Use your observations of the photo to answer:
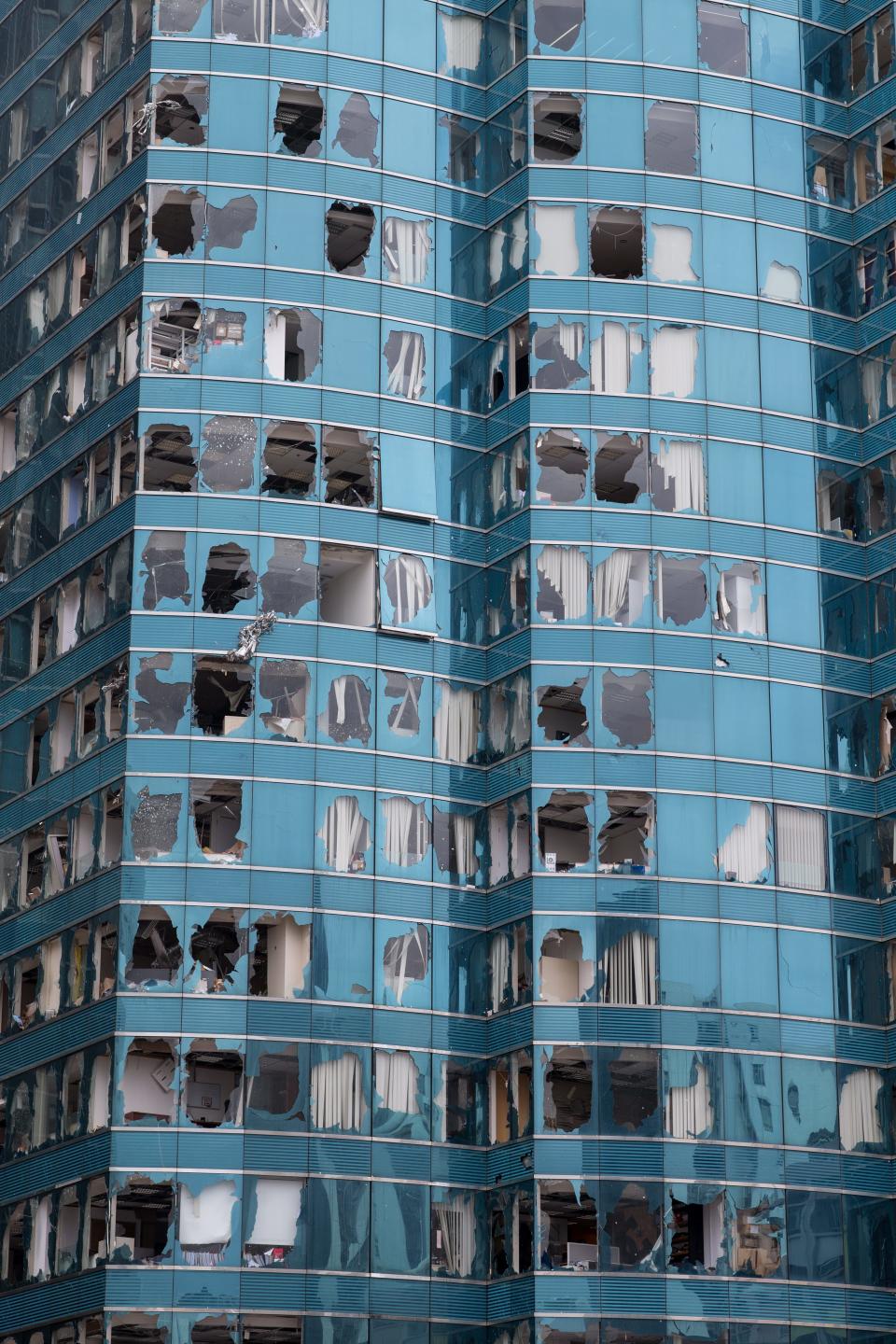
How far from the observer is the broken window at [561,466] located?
8431 cm

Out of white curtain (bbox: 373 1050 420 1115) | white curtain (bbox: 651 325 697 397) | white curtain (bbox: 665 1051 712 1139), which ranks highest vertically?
white curtain (bbox: 651 325 697 397)

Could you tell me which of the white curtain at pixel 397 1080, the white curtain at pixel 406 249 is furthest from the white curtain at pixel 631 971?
the white curtain at pixel 406 249

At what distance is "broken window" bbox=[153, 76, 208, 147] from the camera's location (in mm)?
87875

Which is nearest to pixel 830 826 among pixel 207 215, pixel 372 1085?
pixel 372 1085

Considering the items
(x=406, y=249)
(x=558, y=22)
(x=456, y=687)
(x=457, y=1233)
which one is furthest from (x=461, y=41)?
(x=457, y=1233)

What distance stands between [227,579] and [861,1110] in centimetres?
2629

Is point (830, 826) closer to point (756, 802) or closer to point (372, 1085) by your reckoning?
point (756, 802)

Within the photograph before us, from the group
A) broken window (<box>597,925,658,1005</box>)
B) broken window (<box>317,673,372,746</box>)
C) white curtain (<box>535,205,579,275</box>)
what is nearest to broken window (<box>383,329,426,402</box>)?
white curtain (<box>535,205,579,275</box>)

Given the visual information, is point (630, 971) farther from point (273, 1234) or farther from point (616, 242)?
point (616, 242)

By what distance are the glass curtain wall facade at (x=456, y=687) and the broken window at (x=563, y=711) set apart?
0.47ft

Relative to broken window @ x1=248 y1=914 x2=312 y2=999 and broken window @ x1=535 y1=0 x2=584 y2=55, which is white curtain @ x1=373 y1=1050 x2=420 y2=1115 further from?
broken window @ x1=535 y1=0 x2=584 y2=55

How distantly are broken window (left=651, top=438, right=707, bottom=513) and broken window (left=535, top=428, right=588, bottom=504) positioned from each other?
241 centimetres

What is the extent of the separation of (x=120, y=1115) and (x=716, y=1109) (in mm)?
18112

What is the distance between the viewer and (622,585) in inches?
3270
